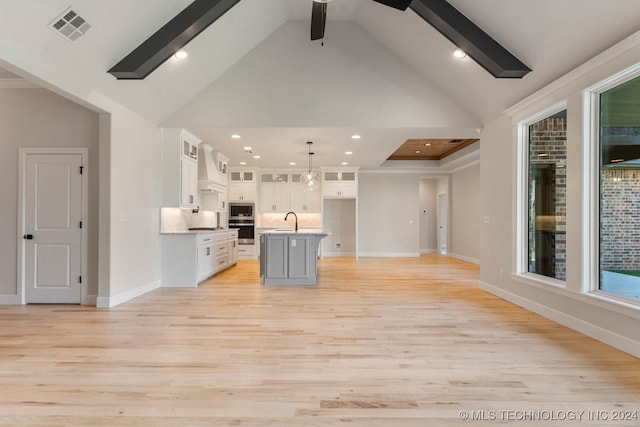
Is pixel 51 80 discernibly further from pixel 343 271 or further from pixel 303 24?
pixel 343 271

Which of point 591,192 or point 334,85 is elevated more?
point 334,85

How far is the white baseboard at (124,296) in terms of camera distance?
442 centimetres

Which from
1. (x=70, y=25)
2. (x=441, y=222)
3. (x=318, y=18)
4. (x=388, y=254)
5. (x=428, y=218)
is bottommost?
(x=388, y=254)

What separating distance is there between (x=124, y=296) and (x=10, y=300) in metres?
1.46

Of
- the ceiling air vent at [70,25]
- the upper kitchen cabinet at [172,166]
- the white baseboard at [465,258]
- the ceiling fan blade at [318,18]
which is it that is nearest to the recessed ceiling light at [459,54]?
the ceiling fan blade at [318,18]

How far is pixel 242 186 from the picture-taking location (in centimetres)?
975

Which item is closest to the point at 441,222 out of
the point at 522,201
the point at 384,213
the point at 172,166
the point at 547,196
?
the point at 384,213

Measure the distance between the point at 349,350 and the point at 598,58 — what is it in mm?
3522

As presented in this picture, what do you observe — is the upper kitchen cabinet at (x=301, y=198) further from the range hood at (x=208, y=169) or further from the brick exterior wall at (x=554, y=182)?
the brick exterior wall at (x=554, y=182)

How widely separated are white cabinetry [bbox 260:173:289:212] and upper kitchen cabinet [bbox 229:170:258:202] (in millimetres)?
347

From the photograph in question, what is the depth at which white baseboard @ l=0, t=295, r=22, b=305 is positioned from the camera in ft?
14.9

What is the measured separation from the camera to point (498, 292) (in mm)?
5020

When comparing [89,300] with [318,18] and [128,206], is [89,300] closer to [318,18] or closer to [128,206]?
[128,206]

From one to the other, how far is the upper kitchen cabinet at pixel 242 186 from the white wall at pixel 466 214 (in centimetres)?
599
